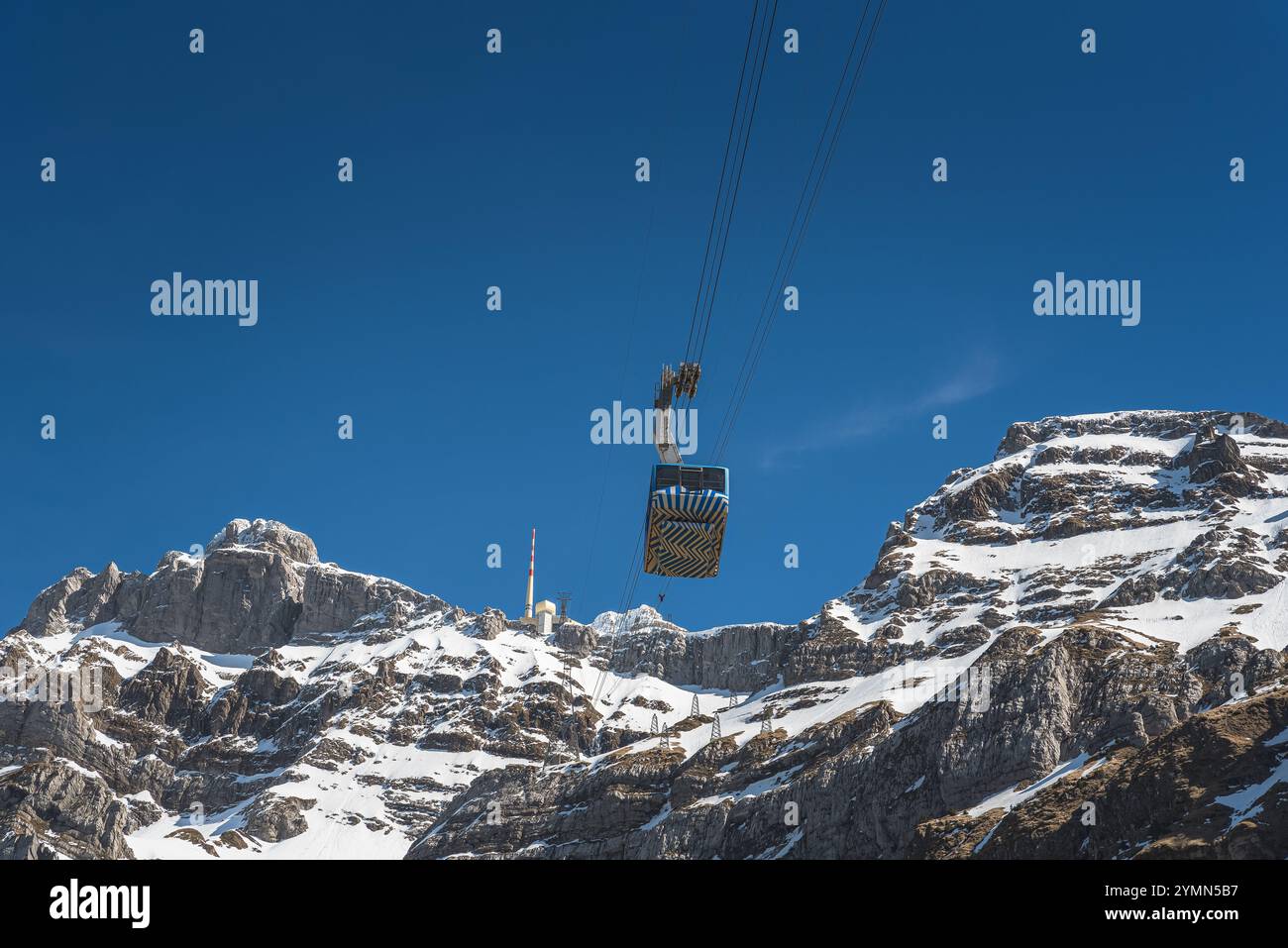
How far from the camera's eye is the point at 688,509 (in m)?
66.8

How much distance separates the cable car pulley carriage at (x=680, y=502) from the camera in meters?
66.8

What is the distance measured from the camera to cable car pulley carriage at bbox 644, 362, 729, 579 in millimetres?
66750

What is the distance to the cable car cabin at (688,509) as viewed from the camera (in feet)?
219

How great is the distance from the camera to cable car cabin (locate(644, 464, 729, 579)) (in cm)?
6675

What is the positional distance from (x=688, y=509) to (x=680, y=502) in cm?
51

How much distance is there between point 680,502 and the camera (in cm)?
6669
